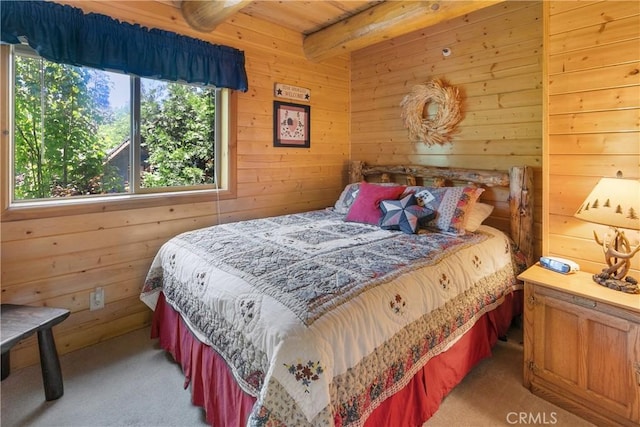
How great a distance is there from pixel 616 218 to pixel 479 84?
169 centimetres

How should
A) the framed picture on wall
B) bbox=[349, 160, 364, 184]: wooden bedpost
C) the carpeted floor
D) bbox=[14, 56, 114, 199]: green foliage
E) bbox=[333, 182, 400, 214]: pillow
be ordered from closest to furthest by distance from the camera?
the carpeted floor
bbox=[14, 56, 114, 199]: green foliage
bbox=[333, 182, 400, 214]: pillow
the framed picture on wall
bbox=[349, 160, 364, 184]: wooden bedpost

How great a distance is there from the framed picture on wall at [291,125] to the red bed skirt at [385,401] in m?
1.85

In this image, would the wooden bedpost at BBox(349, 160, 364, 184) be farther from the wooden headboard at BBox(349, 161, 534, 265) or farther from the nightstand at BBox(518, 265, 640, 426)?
the nightstand at BBox(518, 265, 640, 426)

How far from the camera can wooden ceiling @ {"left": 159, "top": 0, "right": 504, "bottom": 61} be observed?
2293 millimetres

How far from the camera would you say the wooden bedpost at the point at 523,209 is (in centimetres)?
242

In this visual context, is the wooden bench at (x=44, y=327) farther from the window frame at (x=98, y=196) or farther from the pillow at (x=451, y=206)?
the pillow at (x=451, y=206)

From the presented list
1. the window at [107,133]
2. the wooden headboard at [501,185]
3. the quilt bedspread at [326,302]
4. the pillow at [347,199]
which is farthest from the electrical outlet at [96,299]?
the wooden headboard at [501,185]

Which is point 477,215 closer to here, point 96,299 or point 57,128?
point 96,299

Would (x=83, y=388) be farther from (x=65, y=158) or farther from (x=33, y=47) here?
(x=33, y=47)

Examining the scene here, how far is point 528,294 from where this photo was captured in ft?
5.94

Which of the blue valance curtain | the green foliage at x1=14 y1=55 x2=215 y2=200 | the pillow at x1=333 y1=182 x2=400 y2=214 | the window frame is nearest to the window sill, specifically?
the window frame

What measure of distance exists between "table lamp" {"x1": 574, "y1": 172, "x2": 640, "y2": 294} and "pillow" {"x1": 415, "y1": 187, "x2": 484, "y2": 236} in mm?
744

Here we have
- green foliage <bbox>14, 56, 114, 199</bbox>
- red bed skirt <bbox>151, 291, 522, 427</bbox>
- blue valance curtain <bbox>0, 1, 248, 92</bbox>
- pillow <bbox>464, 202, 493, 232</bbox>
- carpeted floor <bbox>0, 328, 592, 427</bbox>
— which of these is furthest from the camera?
pillow <bbox>464, 202, 493, 232</bbox>

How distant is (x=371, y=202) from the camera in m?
2.67
